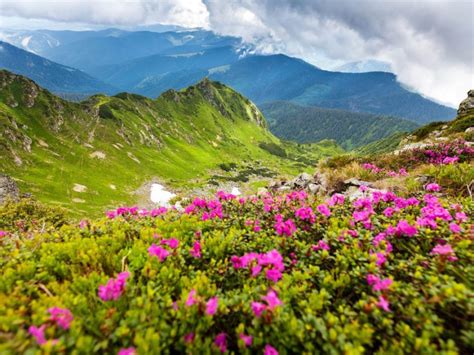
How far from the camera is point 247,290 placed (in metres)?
3.59

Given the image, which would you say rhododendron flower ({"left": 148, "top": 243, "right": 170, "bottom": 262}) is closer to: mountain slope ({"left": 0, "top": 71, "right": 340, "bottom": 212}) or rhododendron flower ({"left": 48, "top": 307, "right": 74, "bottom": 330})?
rhododendron flower ({"left": 48, "top": 307, "right": 74, "bottom": 330})

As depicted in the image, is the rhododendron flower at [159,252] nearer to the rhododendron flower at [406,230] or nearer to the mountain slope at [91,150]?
the rhododendron flower at [406,230]

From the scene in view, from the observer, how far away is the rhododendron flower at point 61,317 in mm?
2699

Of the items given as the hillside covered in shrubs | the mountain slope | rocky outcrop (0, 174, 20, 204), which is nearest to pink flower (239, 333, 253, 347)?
the hillside covered in shrubs

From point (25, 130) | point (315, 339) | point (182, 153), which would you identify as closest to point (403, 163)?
point (315, 339)

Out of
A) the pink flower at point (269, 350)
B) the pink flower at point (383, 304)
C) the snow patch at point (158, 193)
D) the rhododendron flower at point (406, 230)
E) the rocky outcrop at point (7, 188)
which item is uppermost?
the rhododendron flower at point (406, 230)

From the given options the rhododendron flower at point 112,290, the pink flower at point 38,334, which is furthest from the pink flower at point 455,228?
the pink flower at point 38,334

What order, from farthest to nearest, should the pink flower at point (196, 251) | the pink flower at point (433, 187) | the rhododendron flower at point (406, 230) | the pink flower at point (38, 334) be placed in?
the pink flower at point (433, 187)
the rhododendron flower at point (406, 230)
the pink flower at point (196, 251)
the pink flower at point (38, 334)

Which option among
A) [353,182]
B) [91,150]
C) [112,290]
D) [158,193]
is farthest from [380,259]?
[91,150]

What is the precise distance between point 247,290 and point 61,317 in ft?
6.59

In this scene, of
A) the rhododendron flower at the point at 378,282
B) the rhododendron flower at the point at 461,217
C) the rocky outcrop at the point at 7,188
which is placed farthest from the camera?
the rocky outcrop at the point at 7,188

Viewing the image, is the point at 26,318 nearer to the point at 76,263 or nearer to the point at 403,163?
the point at 76,263

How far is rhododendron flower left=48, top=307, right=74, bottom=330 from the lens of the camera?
106 inches

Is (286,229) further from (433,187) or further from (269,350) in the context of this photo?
(433,187)
